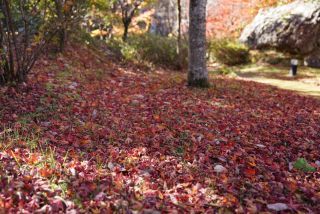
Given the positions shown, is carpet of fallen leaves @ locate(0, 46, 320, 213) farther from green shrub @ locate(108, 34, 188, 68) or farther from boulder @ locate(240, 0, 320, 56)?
boulder @ locate(240, 0, 320, 56)

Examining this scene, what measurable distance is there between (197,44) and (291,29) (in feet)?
28.1

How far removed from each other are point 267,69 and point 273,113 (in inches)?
326

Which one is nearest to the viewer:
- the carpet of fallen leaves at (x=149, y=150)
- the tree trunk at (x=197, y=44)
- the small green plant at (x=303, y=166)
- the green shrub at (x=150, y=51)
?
the carpet of fallen leaves at (x=149, y=150)

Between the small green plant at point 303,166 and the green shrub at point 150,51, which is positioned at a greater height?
the green shrub at point 150,51

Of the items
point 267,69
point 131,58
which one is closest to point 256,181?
point 131,58

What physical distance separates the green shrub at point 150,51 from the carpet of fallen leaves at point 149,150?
449 cm

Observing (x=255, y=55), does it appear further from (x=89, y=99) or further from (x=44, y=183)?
(x=44, y=183)

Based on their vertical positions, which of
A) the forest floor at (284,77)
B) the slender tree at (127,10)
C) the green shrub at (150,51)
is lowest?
the forest floor at (284,77)

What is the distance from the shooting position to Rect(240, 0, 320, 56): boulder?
14695mm

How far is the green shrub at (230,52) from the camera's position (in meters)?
16.3

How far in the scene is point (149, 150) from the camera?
448 centimetres

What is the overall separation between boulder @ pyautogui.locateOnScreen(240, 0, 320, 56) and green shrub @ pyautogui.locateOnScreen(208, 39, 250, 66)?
0.67 m

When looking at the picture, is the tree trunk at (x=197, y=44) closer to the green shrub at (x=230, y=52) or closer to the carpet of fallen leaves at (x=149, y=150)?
the carpet of fallen leaves at (x=149, y=150)

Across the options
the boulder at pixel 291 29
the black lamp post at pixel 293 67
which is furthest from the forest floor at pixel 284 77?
the boulder at pixel 291 29
